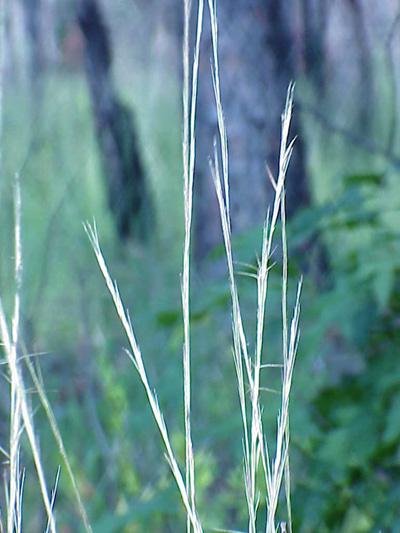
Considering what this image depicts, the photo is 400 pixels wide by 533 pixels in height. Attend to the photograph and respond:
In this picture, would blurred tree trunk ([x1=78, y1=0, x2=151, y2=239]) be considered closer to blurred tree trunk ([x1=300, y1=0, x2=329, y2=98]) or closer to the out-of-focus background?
the out-of-focus background

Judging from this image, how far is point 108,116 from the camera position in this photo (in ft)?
15.3

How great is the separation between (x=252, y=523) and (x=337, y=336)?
5.71ft

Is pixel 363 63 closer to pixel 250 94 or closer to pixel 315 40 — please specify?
pixel 315 40

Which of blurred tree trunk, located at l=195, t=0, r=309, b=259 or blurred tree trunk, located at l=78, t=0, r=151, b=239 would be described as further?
blurred tree trunk, located at l=78, t=0, r=151, b=239

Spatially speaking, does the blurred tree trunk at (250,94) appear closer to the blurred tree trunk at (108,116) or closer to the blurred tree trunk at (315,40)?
the blurred tree trunk at (315,40)

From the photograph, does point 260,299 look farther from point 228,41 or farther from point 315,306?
point 228,41

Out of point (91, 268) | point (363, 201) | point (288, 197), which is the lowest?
point (91, 268)

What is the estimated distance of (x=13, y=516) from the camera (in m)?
1.20

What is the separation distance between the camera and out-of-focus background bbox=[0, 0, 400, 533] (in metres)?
1.94

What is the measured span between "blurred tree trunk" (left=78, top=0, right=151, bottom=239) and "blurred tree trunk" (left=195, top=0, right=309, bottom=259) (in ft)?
4.20

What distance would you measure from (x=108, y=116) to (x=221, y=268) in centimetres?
160

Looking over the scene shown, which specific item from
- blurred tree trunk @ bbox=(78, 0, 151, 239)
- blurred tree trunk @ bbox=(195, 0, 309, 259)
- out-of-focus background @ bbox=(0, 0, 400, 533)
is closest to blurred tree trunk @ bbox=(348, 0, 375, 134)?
out-of-focus background @ bbox=(0, 0, 400, 533)

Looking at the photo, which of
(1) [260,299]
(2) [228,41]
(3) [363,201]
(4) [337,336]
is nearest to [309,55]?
(2) [228,41]

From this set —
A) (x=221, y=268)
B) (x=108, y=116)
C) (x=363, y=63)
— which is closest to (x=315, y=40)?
(x=363, y=63)
